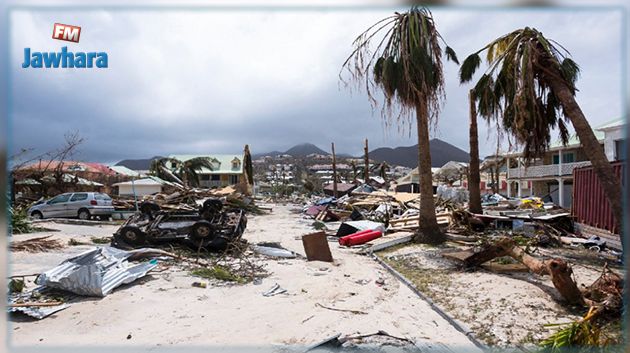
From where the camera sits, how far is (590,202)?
1352 centimetres

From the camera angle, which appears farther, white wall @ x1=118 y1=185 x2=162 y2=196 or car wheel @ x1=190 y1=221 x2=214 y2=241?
white wall @ x1=118 y1=185 x2=162 y2=196


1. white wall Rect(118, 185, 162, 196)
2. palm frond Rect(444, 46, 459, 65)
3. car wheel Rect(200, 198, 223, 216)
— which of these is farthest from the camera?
white wall Rect(118, 185, 162, 196)

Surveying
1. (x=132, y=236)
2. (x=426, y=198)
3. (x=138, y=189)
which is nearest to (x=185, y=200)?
(x=132, y=236)

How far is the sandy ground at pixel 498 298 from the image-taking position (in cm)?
517

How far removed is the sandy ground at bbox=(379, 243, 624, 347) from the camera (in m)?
5.17

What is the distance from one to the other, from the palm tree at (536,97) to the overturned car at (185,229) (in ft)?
23.4

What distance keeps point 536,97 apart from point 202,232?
8095mm

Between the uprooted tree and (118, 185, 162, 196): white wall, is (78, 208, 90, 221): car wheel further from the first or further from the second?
(118, 185, 162, 196): white wall

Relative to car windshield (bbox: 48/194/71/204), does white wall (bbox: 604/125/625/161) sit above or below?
above

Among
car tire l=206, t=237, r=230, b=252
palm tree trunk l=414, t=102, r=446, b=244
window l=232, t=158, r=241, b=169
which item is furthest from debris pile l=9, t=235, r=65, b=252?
window l=232, t=158, r=241, b=169

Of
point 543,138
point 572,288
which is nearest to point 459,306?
point 572,288

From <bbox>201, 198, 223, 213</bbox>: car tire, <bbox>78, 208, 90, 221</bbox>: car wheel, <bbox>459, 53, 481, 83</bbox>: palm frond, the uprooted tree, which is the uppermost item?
<bbox>459, 53, 481, 83</bbox>: palm frond

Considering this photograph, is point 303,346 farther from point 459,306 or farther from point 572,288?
point 572,288

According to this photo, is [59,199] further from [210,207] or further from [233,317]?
[233,317]
